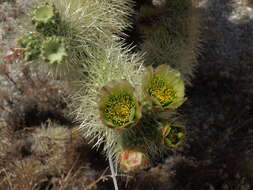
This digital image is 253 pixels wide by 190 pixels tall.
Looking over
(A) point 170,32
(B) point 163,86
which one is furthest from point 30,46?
(A) point 170,32

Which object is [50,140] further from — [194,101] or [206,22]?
[206,22]

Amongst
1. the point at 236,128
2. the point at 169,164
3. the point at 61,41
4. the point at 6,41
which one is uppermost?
the point at 61,41

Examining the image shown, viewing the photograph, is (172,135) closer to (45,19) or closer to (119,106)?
(119,106)

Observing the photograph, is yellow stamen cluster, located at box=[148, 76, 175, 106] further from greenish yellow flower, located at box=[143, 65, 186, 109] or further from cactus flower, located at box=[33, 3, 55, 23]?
cactus flower, located at box=[33, 3, 55, 23]

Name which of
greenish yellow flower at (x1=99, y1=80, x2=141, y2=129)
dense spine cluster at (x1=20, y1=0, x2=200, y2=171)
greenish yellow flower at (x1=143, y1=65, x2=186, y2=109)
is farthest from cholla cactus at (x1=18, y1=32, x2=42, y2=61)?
greenish yellow flower at (x1=143, y1=65, x2=186, y2=109)

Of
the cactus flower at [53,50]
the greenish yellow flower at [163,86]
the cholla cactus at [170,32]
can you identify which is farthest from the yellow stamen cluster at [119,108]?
the cholla cactus at [170,32]

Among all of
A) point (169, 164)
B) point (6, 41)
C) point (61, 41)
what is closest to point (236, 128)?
point (169, 164)
